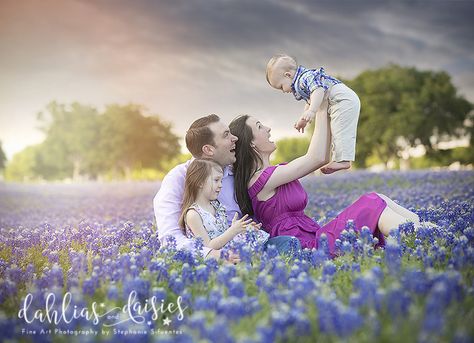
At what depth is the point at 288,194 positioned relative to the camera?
5.89 meters

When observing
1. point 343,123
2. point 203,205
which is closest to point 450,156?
point 343,123

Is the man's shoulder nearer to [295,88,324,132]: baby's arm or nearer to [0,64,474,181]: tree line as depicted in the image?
[295,88,324,132]: baby's arm

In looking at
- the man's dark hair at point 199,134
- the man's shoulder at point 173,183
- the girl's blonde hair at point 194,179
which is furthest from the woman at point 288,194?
the man's shoulder at point 173,183

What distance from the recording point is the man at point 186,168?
5668mm

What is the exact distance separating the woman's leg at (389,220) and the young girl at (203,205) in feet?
3.99

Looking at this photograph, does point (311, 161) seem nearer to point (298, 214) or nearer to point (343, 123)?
point (343, 123)

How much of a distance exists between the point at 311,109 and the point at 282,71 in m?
0.79

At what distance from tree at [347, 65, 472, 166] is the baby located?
3799cm

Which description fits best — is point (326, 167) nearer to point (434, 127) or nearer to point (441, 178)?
point (441, 178)

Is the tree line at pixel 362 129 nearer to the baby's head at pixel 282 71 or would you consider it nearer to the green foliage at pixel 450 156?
the green foliage at pixel 450 156

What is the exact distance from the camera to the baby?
562 cm

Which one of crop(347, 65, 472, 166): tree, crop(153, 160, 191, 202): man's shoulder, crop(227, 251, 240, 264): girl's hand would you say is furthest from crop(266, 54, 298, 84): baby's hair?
crop(347, 65, 472, 166): tree

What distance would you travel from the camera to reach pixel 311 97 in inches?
222

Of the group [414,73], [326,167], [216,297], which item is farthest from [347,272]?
[414,73]
